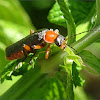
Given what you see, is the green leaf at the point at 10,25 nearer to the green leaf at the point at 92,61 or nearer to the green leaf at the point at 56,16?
the green leaf at the point at 56,16

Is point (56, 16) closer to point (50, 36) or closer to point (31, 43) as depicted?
point (50, 36)

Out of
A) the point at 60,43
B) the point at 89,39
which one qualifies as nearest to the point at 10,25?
the point at 60,43

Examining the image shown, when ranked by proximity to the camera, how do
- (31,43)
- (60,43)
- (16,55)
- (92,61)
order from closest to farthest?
(92,61) < (60,43) < (16,55) < (31,43)

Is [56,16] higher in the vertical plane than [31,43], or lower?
higher

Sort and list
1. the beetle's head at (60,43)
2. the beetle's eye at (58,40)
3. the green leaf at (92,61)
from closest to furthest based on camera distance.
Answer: the green leaf at (92,61)
the beetle's head at (60,43)
the beetle's eye at (58,40)

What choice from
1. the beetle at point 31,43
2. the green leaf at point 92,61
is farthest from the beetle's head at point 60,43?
the green leaf at point 92,61

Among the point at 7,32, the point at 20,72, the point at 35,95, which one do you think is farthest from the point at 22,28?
the point at 35,95

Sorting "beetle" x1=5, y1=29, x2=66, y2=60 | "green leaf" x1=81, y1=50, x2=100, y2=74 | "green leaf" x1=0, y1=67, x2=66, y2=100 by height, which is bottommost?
"green leaf" x1=0, y1=67, x2=66, y2=100

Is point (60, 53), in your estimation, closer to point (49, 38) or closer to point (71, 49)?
point (71, 49)

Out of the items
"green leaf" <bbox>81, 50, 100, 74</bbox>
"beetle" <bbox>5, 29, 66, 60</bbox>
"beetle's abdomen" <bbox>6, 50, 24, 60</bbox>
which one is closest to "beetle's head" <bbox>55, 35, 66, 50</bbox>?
"beetle" <bbox>5, 29, 66, 60</bbox>

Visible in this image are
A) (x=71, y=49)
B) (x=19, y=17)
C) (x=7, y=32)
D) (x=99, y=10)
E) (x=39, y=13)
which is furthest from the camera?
(x=39, y=13)

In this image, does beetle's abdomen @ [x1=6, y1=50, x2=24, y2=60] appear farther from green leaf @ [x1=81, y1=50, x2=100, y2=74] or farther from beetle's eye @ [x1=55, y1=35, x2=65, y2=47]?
green leaf @ [x1=81, y1=50, x2=100, y2=74]
